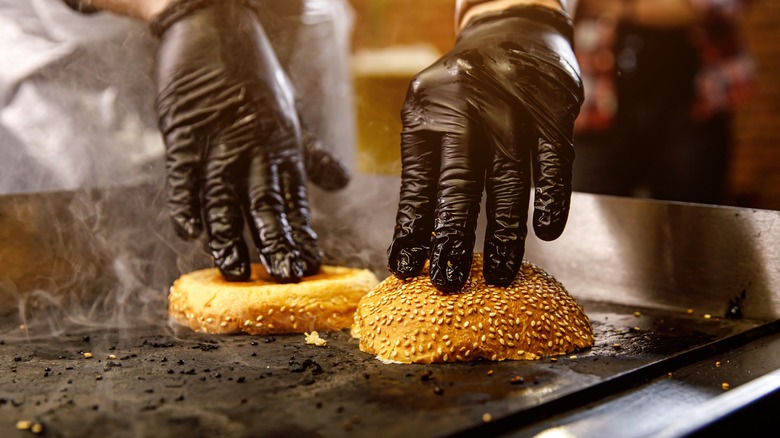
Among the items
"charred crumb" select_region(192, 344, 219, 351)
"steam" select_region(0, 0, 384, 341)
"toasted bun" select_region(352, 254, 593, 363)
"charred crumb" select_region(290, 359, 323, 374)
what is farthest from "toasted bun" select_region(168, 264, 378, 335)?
"steam" select_region(0, 0, 384, 341)

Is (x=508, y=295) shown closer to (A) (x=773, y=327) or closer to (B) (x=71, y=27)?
(A) (x=773, y=327)

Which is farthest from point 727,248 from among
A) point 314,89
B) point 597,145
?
point 597,145

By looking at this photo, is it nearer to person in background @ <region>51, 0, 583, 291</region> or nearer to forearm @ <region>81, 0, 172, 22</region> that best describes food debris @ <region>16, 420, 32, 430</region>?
person in background @ <region>51, 0, 583, 291</region>

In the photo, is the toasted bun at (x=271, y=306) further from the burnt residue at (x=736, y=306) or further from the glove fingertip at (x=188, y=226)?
the burnt residue at (x=736, y=306)

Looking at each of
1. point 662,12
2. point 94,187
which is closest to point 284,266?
point 94,187

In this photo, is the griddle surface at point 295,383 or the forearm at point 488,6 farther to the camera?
the forearm at point 488,6

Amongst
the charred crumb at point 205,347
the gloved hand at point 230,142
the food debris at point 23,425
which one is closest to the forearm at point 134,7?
the gloved hand at point 230,142
